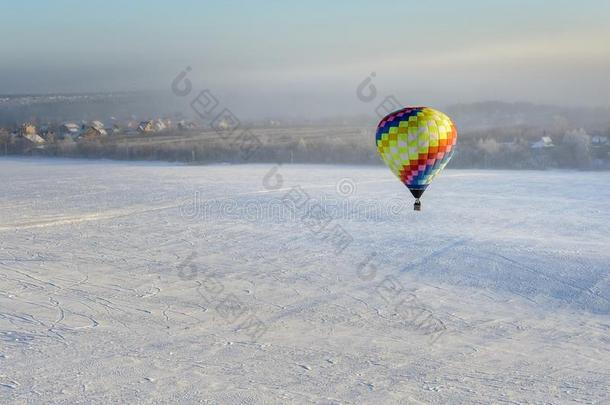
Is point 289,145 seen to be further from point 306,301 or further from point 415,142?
point 306,301

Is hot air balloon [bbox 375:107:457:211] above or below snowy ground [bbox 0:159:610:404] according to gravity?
above

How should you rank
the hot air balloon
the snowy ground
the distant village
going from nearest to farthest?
1. the snowy ground
2. the hot air balloon
3. the distant village

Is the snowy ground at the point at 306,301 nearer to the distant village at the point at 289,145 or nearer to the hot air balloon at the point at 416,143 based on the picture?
the hot air balloon at the point at 416,143

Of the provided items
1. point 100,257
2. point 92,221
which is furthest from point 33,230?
point 100,257

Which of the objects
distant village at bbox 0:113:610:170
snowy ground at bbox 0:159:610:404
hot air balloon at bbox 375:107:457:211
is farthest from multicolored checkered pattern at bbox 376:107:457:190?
distant village at bbox 0:113:610:170

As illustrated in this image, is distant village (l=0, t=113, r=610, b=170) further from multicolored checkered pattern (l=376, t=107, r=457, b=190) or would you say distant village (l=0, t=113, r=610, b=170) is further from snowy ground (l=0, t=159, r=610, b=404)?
multicolored checkered pattern (l=376, t=107, r=457, b=190)

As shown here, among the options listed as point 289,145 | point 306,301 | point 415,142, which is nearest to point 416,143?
point 415,142

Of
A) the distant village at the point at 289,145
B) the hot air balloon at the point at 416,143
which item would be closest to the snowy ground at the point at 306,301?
the hot air balloon at the point at 416,143
